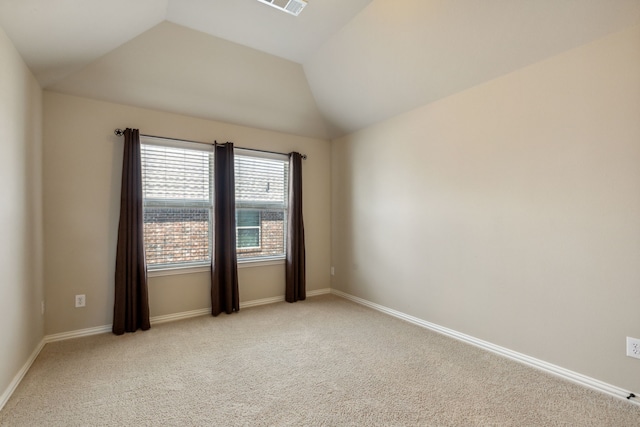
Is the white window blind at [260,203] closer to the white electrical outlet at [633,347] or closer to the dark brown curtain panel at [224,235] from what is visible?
the dark brown curtain panel at [224,235]

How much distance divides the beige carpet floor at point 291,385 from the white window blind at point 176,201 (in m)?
0.85

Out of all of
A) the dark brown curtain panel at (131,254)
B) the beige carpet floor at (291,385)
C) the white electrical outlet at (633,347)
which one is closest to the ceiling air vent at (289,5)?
the dark brown curtain panel at (131,254)

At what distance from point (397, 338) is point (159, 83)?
347 centimetres

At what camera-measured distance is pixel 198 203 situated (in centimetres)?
346

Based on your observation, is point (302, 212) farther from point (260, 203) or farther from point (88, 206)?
point (88, 206)

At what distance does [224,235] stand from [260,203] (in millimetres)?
686

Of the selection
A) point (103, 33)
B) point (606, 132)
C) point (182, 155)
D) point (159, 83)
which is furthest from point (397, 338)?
point (103, 33)

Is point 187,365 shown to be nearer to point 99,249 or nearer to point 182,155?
point 99,249

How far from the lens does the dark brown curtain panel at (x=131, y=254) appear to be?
290cm

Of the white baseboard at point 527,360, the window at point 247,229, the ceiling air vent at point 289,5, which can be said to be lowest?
the white baseboard at point 527,360

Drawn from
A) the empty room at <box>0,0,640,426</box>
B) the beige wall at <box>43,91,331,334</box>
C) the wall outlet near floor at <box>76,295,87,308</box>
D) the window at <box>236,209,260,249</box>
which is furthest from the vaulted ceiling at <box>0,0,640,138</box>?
the wall outlet near floor at <box>76,295,87,308</box>

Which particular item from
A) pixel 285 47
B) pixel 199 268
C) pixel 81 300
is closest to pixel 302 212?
pixel 199 268

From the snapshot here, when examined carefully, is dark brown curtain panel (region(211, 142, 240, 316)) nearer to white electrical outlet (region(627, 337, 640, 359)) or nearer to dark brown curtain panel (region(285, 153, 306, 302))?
dark brown curtain panel (region(285, 153, 306, 302))

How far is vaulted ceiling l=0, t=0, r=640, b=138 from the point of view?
6.62ft
